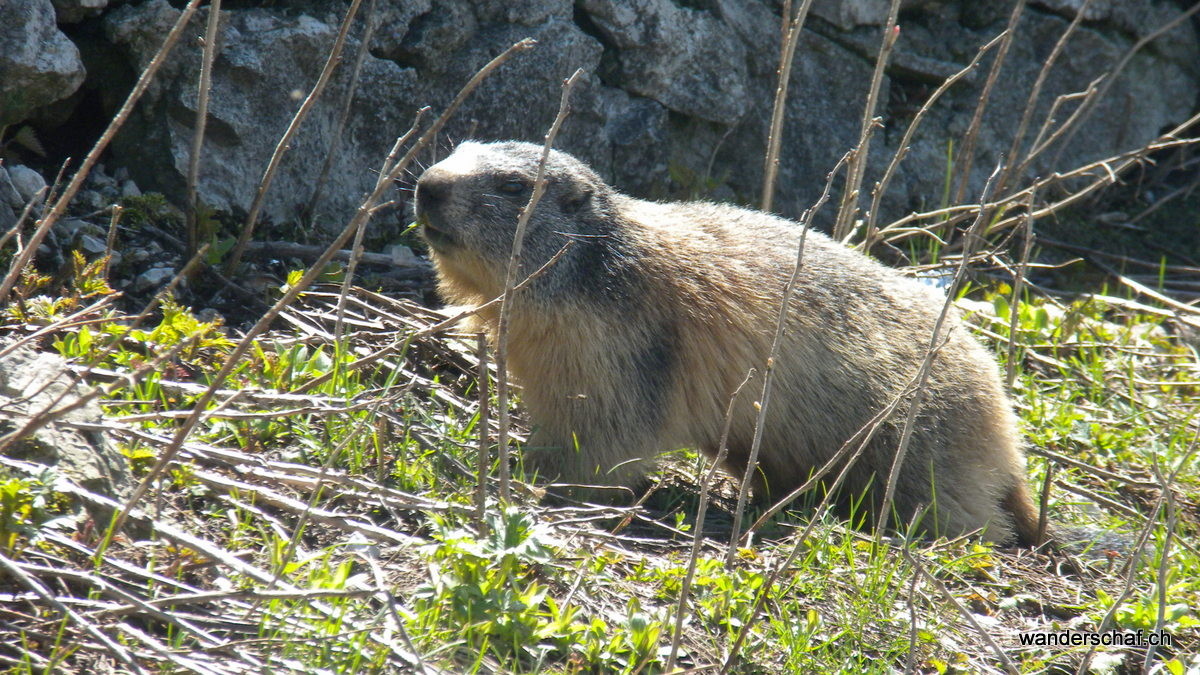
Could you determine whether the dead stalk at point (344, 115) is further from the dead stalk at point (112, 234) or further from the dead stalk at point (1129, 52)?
the dead stalk at point (1129, 52)

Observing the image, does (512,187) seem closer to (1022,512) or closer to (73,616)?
(73,616)

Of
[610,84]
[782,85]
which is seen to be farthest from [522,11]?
[782,85]

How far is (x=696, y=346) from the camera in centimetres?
504

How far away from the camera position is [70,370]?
3.96 meters

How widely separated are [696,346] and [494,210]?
3.68 ft

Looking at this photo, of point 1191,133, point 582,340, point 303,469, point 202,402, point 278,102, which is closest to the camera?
point 202,402

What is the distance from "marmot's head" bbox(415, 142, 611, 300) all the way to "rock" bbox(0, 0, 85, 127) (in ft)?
6.38

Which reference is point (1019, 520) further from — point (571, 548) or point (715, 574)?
point (571, 548)

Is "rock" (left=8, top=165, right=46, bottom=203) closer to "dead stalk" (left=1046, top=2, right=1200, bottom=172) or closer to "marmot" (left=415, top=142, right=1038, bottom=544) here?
"marmot" (left=415, top=142, right=1038, bottom=544)

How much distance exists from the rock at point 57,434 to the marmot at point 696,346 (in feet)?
5.68

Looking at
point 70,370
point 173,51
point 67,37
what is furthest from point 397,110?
point 70,370

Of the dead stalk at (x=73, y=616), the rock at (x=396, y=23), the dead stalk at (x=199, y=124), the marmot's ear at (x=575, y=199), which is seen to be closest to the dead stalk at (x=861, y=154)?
the marmot's ear at (x=575, y=199)

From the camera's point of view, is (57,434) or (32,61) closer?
(57,434)

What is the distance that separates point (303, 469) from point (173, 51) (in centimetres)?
294
